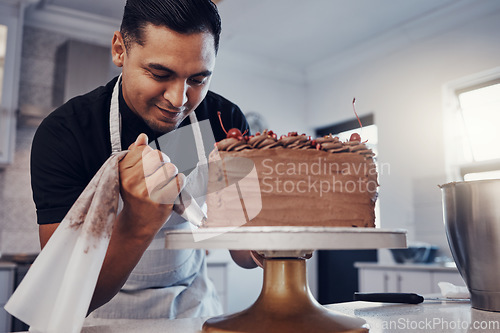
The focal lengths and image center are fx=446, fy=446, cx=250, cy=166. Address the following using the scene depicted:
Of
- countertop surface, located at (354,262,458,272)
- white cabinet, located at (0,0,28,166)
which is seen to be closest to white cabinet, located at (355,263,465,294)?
countertop surface, located at (354,262,458,272)

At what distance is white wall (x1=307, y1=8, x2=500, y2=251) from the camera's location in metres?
3.57

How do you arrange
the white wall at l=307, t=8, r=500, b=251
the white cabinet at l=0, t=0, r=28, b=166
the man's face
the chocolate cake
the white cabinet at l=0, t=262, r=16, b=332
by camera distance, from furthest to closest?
1. the white wall at l=307, t=8, r=500, b=251
2. the white cabinet at l=0, t=0, r=28, b=166
3. the white cabinet at l=0, t=262, r=16, b=332
4. the man's face
5. the chocolate cake

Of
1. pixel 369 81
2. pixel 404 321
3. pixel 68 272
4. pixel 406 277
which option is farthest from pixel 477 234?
pixel 369 81

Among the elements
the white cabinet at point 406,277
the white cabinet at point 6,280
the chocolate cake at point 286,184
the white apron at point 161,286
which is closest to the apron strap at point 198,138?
the white apron at point 161,286

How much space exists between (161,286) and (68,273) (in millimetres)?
670

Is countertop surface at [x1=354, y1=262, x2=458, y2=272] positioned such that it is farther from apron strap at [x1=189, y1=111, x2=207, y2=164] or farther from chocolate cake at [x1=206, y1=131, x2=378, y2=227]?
chocolate cake at [x1=206, y1=131, x2=378, y2=227]

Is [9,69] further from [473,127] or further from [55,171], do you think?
[473,127]

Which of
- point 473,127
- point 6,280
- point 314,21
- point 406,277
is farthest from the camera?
point 314,21

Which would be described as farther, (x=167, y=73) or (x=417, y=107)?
(x=417, y=107)

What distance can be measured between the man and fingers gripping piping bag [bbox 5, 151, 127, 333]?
0.09 meters

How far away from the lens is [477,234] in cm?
97

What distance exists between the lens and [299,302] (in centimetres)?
76

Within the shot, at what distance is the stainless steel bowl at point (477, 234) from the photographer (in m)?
0.96

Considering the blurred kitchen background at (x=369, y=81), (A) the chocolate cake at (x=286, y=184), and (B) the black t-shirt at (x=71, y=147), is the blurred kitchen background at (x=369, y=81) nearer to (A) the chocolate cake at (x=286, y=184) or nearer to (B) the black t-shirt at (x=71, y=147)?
(B) the black t-shirt at (x=71, y=147)
